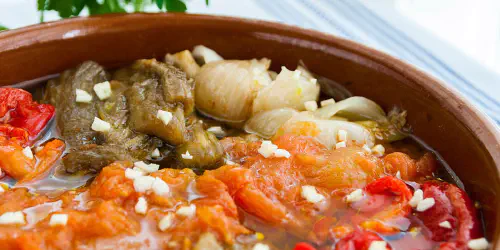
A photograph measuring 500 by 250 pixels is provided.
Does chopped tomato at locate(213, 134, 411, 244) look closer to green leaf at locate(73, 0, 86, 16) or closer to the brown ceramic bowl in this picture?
the brown ceramic bowl

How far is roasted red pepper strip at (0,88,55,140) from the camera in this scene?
2527mm

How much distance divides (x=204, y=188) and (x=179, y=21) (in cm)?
113

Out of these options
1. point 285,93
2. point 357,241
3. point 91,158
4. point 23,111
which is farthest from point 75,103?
point 357,241

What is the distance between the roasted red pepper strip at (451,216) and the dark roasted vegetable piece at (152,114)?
1068 mm

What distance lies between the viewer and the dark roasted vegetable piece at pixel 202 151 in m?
2.40

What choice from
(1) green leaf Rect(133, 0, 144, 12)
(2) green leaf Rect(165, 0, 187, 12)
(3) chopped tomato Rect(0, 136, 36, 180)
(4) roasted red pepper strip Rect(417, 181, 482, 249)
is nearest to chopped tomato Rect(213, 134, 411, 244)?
Answer: (4) roasted red pepper strip Rect(417, 181, 482, 249)

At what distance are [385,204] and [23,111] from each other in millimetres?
1658

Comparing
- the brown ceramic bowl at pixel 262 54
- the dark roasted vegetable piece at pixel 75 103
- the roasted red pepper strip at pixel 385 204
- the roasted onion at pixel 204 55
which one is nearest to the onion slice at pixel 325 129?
the brown ceramic bowl at pixel 262 54

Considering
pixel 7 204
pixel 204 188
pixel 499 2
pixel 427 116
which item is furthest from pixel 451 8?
pixel 7 204

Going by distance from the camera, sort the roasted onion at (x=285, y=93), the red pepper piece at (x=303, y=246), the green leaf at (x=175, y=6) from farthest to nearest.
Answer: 1. the green leaf at (x=175, y=6)
2. the roasted onion at (x=285, y=93)
3. the red pepper piece at (x=303, y=246)

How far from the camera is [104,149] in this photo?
2340 millimetres

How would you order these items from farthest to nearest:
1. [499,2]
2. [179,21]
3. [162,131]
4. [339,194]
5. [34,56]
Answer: [499,2] < [179,21] < [34,56] < [162,131] < [339,194]

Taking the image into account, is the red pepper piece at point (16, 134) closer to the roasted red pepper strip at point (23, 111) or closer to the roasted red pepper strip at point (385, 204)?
the roasted red pepper strip at point (23, 111)

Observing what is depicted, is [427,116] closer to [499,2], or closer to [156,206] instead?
[156,206]
